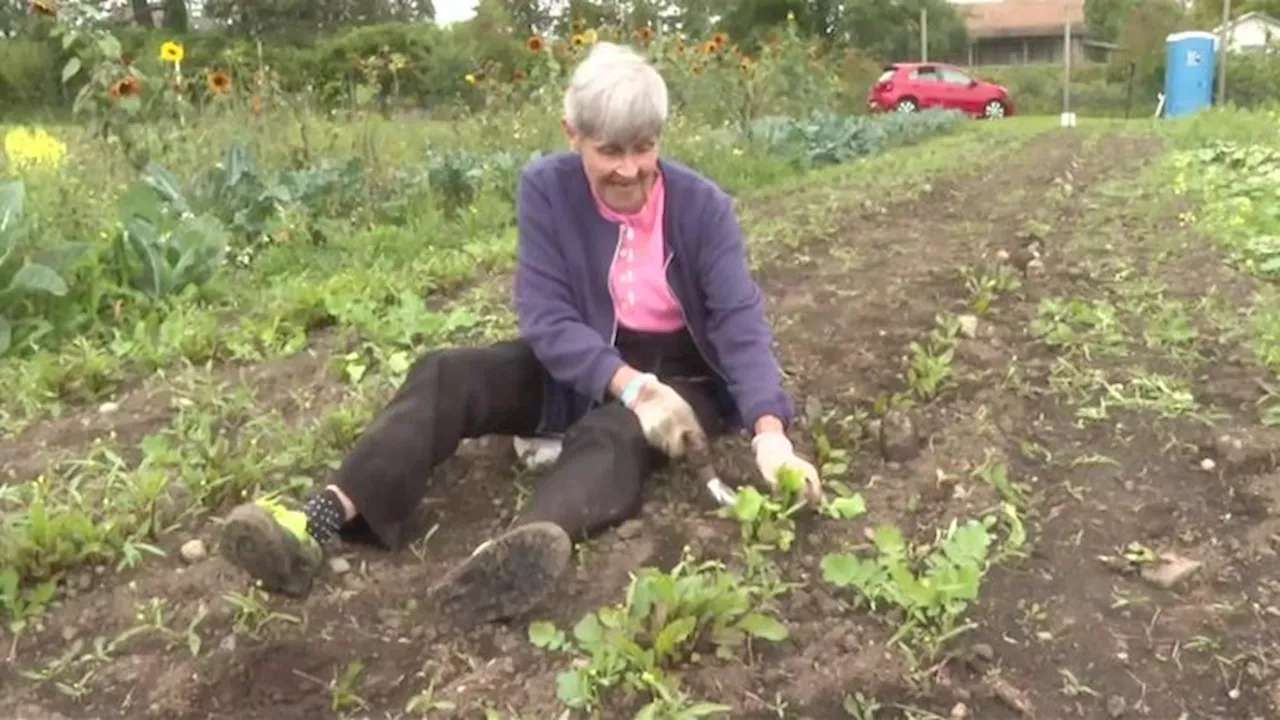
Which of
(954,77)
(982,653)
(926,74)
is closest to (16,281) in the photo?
(982,653)

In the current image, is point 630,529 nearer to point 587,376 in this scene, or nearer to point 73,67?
point 587,376

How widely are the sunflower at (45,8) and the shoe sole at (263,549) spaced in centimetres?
314

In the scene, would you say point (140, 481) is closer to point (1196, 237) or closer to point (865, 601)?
point (865, 601)

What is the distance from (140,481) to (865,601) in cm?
146

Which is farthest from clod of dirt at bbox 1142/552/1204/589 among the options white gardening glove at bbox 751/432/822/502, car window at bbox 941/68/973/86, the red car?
car window at bbox 941/68/973/86

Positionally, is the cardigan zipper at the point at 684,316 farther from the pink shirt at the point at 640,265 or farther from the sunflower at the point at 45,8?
the sunflower at the point at 45,8

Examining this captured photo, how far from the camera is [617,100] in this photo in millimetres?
2598

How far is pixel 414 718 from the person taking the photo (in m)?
2.02

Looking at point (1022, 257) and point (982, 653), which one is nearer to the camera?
point (982, 653)

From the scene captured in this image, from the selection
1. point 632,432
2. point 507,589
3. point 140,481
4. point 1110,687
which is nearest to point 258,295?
point 140,481

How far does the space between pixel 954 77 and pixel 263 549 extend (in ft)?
92.0

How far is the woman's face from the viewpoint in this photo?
2689mm

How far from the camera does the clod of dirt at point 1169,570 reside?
2389 mm

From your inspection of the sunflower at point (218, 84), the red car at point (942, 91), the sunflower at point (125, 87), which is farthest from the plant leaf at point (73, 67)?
the red car at point (942, 91)
